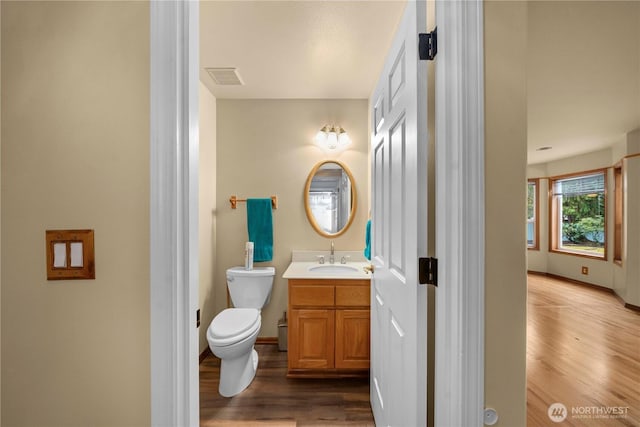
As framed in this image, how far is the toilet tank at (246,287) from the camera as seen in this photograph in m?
2.50

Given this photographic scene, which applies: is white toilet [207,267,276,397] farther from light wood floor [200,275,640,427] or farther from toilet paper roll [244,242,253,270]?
toilet paper roll [244,242,253,270]

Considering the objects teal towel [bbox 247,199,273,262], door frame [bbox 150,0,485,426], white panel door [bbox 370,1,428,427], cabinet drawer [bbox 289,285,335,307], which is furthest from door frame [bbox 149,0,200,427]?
teal towel [bbox 247,199,273,262]

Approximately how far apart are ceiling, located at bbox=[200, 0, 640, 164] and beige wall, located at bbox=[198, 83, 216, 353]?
0.90ft

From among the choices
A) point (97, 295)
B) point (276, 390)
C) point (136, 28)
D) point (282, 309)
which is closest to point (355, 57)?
point (136, 28)

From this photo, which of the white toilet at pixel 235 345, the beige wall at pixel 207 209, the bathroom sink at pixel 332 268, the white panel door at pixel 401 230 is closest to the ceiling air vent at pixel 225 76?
the beige wall at pixel 207 209

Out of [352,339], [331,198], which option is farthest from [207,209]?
[352,339]

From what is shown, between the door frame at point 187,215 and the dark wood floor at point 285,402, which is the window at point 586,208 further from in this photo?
the dark wood floor at point 285,402

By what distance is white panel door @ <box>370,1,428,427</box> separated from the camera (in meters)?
0.85

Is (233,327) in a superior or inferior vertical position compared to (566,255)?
inferior

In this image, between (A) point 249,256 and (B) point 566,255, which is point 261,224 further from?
(B) point 566,255

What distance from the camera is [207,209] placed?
2.55 metres

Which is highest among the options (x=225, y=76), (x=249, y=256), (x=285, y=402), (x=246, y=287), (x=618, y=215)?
(x=225, y=76)

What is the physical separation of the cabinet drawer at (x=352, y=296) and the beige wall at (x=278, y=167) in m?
0.71

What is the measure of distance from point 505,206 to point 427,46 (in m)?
0.56
